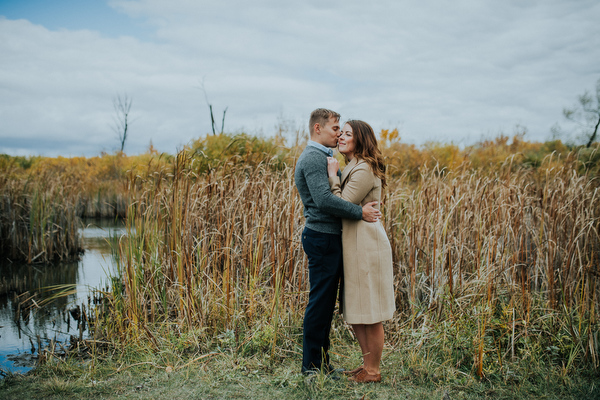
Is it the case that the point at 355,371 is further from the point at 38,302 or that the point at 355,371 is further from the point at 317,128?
the point at 38,302

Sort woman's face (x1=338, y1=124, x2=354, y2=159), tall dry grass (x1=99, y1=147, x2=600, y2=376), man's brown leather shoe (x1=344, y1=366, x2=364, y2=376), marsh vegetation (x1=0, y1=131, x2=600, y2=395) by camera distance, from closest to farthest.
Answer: woman's face (x1=338, y1=124, x2=354, y2=159), man's brown leather shoe (x1=344, y1=366, x2=364, y2=376), marsh vegetation (x1=0, y1=131, x2=600, y2=395), tall dry grass (x1=99, y1=147, x2=600, y2=376)

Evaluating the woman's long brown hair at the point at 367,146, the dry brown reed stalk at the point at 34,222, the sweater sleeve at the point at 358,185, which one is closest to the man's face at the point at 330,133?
the woman's long brown hair at the point at 367,146

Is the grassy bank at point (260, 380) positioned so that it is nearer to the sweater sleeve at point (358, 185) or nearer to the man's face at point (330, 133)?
the sweater sleeve at point (358, 185)

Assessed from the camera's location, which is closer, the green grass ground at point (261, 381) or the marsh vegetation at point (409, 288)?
the green grass ground at point (261, 381)

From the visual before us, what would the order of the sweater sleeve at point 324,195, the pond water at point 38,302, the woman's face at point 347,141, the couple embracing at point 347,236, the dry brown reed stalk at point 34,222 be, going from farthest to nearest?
the dry brown reed stalk at point 34,222 → the pond water at point 38,302 → the woman's face at point 347,141 → the couple embracing at point 347,236 → the sweater sleeve at point 324,195

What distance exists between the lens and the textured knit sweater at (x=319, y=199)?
8.04 feet

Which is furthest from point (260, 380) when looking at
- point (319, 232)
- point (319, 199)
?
point (319, 199)

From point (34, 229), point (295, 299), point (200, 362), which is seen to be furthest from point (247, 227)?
point (34, 229)

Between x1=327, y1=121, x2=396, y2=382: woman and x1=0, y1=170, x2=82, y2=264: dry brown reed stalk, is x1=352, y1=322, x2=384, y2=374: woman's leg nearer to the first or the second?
x1=327, y1=121, x2=396, y2=382: woman

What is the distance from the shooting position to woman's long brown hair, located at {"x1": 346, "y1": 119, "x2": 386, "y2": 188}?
2.59m

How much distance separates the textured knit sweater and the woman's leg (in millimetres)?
668

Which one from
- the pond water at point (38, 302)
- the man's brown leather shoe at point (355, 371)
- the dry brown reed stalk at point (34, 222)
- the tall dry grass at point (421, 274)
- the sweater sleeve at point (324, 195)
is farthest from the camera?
the dry brown reed stalk at point (34, 222)

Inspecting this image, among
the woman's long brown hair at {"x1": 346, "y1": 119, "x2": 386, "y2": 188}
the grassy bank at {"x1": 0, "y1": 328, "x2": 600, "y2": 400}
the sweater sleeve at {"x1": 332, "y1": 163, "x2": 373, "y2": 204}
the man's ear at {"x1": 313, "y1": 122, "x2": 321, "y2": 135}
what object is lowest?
the grassy bank at {"x1": 0, "y1": 328, "x2": 600, "y2": 400}

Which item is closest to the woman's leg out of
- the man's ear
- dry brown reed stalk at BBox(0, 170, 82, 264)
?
the man's ear
